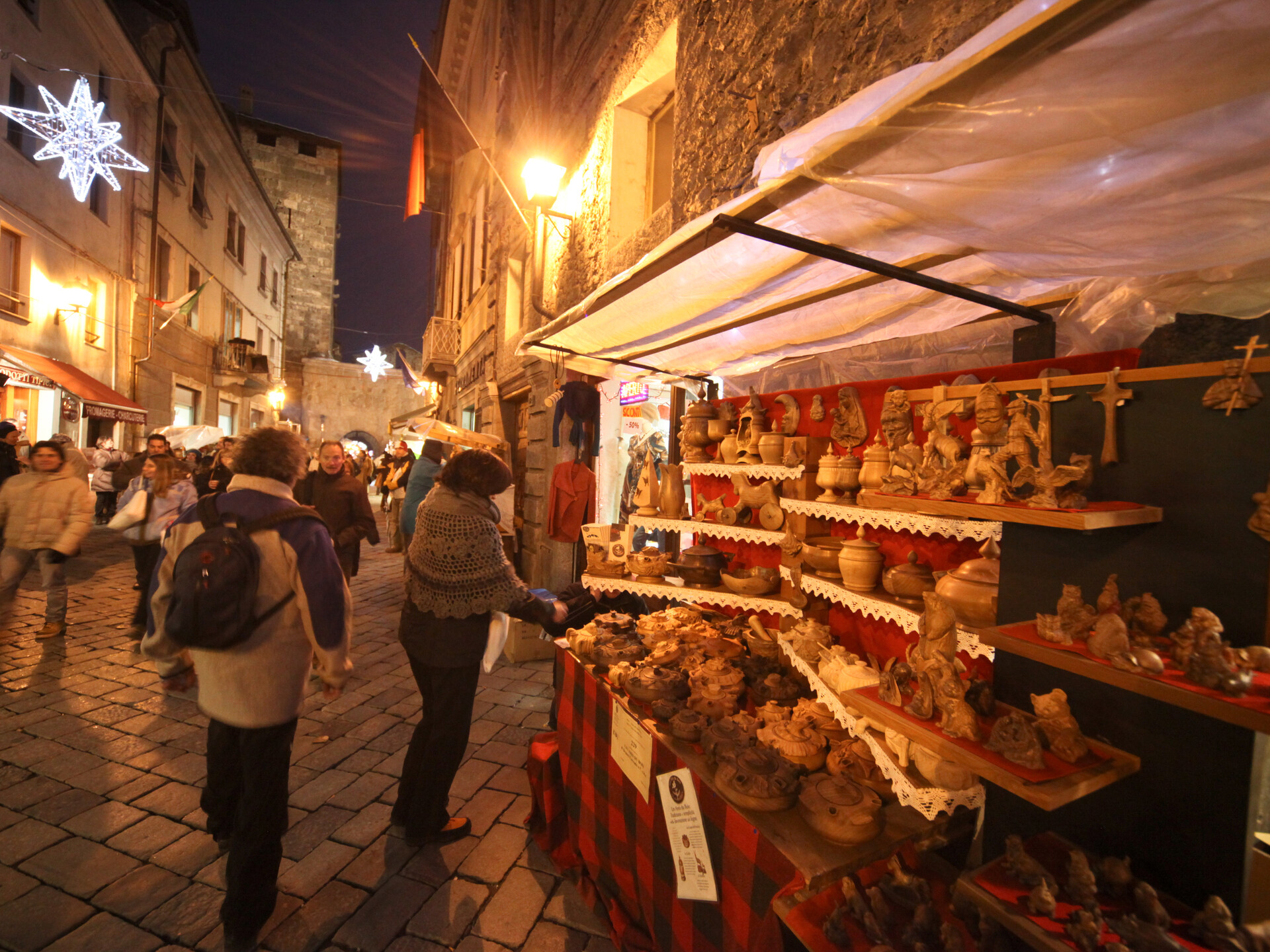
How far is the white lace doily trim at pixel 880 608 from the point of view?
178cm

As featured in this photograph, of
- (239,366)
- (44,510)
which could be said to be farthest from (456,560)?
(239,366)

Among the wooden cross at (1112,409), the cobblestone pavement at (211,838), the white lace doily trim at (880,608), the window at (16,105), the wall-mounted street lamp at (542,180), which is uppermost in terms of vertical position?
the window at (16,105)

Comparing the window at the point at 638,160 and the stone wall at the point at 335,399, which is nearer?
the window at the point at 638,160

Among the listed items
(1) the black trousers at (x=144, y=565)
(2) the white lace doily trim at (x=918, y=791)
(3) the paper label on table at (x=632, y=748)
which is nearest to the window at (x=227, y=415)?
(1) the black trousers at (x=144, y=565)

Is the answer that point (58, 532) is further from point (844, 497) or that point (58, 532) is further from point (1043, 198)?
point (1043, 198)

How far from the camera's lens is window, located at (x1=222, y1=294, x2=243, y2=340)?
744 inches

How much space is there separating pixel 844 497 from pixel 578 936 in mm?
2127

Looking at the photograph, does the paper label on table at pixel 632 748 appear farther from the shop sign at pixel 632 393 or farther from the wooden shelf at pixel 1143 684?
the shop sign at pixel 632 393

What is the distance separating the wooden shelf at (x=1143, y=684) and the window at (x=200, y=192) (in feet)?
67.7

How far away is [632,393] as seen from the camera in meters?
5.62

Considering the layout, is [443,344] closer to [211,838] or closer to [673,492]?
[673,492]

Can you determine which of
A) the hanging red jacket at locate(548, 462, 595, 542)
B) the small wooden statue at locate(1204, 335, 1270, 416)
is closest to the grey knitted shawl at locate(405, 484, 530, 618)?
the small wooden statue at locate(1204, 335, 1270, 416)

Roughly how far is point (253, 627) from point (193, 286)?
61.3 feet

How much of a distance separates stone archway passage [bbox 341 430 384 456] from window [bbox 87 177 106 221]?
1786 centimetres
